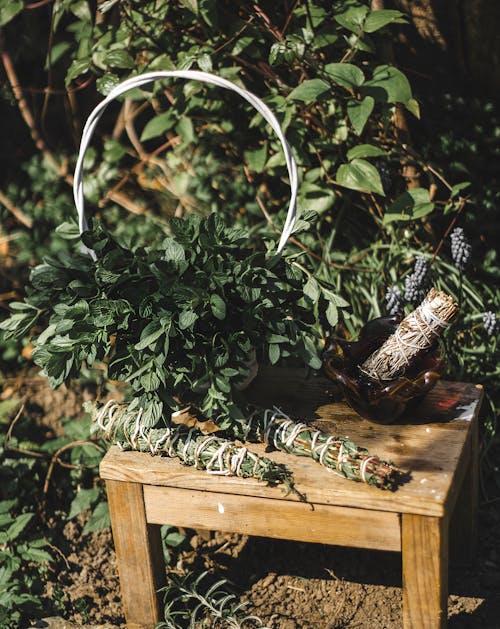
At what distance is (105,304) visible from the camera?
1.86 m

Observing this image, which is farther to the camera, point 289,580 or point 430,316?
point 289,580

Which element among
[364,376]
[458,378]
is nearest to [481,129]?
[458,378]

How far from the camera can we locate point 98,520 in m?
2.47

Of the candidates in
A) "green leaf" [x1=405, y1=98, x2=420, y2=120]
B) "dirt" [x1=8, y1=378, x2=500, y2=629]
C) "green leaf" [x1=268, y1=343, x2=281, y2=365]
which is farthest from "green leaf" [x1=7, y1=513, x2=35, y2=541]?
"green leaf" [x1=405, y1=98, x2=420, y2=120]

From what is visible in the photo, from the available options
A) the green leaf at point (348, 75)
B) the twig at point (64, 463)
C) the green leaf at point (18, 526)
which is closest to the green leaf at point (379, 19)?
the green leaf at point (348, 75)

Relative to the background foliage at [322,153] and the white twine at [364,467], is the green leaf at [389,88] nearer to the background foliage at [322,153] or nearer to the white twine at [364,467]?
the background foliage at [322,153]

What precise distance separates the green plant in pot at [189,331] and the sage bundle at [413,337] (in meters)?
0.18

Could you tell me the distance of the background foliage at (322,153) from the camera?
250 cm

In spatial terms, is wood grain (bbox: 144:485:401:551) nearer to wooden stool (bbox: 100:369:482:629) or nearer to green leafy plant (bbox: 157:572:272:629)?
wooden stool (bbox: 100:369:482:629)

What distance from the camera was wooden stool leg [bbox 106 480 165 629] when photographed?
1.97 metres

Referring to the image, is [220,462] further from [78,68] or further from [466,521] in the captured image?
[78,68]

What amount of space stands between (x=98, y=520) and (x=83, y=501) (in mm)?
129

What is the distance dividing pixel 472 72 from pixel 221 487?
1.95 meters

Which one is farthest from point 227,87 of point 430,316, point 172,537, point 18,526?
point 18,526
